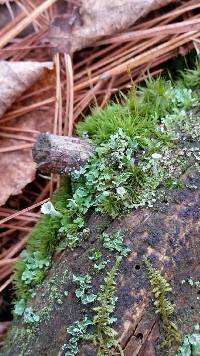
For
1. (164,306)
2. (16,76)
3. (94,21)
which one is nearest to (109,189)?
(164,306)

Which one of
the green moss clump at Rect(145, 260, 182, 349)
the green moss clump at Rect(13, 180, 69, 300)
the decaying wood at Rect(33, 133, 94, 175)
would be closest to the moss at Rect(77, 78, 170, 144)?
the decaying wood at Rect(33, 133, 94, 175)

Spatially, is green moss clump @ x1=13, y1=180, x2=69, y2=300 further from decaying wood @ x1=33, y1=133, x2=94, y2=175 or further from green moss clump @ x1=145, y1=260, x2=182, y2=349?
green moss clump @ x1=145, y1=260, x2=182, y2=349

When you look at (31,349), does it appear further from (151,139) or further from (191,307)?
(151,139)

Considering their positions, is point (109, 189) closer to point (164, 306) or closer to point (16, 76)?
point (164, 306)

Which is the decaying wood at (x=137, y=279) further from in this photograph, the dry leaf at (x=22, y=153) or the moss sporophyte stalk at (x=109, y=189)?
the dry leaf at (x=22, y=153)

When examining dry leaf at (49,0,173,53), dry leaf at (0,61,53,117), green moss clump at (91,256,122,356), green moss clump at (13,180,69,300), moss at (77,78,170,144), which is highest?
dry leaf at (49,0,173,53)
